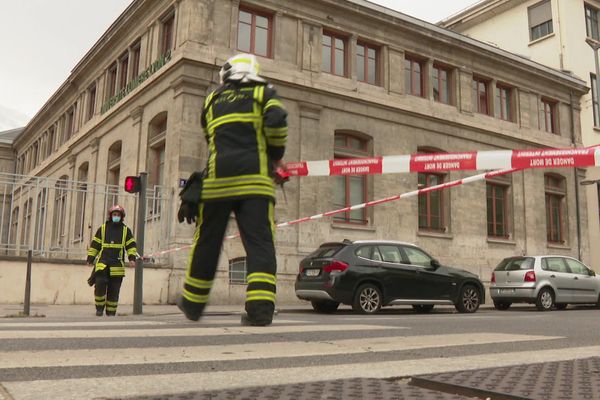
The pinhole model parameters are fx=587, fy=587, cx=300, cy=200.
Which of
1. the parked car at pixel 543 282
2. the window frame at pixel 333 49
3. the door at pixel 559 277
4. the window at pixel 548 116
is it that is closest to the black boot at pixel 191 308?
the parked car at pixel 543 282

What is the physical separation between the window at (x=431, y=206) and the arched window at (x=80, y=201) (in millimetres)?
11330

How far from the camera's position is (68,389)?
8.22 ft

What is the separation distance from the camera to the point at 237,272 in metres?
16.6

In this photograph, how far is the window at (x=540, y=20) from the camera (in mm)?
28094

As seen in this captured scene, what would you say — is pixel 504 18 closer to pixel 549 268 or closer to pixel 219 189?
pixel 549 268

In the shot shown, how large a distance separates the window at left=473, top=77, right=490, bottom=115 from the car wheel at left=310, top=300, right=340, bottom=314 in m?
13.4

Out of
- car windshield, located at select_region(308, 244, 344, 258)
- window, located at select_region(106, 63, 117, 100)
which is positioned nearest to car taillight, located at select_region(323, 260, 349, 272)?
car windshield, located at select_region(308, 244, 344, 258)

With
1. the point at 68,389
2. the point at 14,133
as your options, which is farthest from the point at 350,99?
the point at 14,133

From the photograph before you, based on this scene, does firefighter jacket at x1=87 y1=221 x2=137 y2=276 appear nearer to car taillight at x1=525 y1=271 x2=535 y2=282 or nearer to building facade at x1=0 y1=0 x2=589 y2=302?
building facade at x1=0 y1=0 x2=589 y2=302

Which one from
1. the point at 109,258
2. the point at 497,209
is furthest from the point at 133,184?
the point at 497,209

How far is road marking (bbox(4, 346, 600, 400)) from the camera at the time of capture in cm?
246

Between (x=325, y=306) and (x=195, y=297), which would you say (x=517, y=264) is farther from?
(x=195, y=297)

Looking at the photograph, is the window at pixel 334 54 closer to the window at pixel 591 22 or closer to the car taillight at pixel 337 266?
the car taillight at pixel 337 266

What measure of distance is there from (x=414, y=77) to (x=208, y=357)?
19749mm
